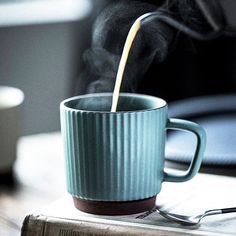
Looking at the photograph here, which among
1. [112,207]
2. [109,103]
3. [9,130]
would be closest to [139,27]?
[109,103]

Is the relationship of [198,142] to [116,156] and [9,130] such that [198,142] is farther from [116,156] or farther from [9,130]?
[9,130]

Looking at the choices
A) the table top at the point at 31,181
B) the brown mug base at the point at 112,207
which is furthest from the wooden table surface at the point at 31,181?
the brown mug base at the point at 112,207

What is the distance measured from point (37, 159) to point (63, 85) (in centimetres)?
80

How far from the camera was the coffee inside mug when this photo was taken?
782 millimetres

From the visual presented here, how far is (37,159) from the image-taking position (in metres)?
1.09

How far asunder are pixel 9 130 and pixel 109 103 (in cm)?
26

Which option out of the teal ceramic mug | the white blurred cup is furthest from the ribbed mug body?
the white blurred cup

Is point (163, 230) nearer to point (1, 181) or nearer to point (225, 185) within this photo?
point (225, 185)

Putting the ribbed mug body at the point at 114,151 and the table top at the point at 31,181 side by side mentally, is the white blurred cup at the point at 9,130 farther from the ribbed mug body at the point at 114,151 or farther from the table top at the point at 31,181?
the ribbed mug body at the point at 114,151

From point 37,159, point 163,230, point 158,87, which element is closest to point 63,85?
point 158,87

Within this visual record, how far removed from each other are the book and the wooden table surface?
0.31ft

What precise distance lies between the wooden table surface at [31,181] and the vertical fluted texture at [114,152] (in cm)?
14

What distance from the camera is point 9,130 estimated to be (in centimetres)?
100

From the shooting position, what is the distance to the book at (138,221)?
0.69m
